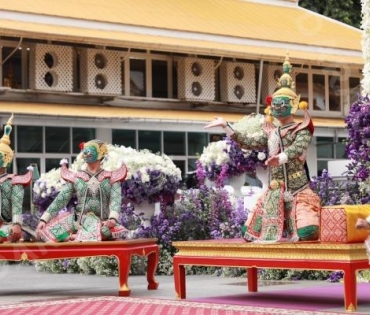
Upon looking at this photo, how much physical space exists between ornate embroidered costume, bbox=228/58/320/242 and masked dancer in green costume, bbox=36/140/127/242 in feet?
6.67

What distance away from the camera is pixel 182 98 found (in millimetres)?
32906

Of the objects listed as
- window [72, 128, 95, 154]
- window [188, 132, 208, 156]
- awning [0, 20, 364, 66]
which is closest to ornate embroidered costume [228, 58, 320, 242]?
awning [0, 20, 364, 66]

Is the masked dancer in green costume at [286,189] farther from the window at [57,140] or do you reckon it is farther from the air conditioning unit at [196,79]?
the air conditioning unit at [196,79]

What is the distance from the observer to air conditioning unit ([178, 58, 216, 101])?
3316 centimetres

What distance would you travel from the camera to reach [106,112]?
97.3 ft

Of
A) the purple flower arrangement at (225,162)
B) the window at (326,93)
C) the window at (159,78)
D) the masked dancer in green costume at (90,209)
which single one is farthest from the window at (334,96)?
the masked dancer in green costume at (90,209)

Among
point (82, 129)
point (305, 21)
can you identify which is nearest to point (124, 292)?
point (82, 129)

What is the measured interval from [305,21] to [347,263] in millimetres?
30368

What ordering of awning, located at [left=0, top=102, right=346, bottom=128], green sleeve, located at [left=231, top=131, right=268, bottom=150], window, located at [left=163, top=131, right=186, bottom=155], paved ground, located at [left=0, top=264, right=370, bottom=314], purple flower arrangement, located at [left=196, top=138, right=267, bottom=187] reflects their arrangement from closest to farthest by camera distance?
green sleeve, located at [left=231, top=131, right=268, bottom=150], paved ground, located at [left=0, top=264, right=370, bottom=314], purple flower arrangement, located at [left=196, top=138, right=267, bottom=187], awning, located at [left=0, top=102, right=346, bottom=128], window, located at [left=163, top=131, right=186, bottom=155]

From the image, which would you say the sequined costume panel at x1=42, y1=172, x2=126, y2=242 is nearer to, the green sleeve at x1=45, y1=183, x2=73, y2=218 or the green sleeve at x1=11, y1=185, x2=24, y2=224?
the green sleeve at x1=45, y1=183, x2=73, y2=218

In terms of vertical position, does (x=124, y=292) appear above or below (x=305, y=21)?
below

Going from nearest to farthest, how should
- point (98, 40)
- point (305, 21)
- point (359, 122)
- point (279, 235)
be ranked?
point (279, 235), point (359, 122), point (98, 40), point (305, 21)

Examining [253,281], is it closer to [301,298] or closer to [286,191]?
[301,298]

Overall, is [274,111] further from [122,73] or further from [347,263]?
[122,73]
